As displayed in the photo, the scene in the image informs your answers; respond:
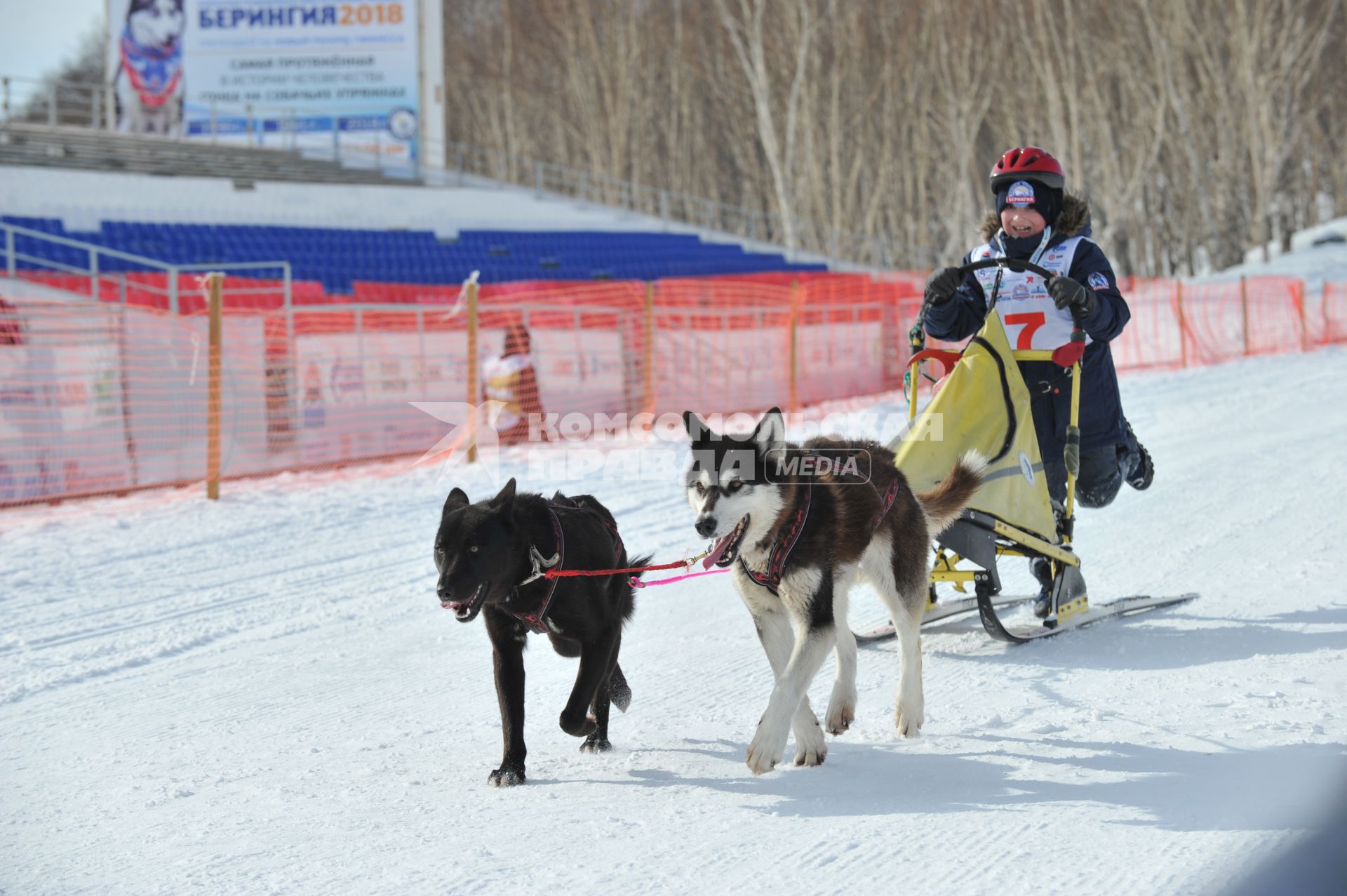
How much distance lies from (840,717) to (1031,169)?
7.60 ft

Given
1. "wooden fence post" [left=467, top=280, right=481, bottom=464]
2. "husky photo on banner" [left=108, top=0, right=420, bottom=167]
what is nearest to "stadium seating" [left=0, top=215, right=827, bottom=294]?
"husky photo on banner" [left=108, top=0, right=420, bottom=167]

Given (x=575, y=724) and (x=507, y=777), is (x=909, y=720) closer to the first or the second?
(x=575, y=724)

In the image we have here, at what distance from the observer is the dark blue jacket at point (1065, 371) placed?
4.77m

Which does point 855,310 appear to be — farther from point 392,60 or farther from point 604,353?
point 392,60

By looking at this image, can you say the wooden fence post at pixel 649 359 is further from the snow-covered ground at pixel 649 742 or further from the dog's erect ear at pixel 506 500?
the dog's erect ear at pixel 506 500

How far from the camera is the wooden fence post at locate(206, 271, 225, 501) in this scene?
27.8ft

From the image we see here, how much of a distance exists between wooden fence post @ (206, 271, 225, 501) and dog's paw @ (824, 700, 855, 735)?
6.01 meters

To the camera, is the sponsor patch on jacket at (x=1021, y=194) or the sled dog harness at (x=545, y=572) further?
the sponsor patch on jacket at (x=1021, y=194)

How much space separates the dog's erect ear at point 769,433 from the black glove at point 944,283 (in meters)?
1.44

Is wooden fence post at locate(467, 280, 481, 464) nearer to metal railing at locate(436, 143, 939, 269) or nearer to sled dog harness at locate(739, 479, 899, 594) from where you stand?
sled dog harness at locate(739, 479, 899, 594)

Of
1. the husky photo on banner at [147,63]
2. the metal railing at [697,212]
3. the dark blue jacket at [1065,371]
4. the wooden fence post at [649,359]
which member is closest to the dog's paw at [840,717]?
the dark blue jacket at [1065,371]

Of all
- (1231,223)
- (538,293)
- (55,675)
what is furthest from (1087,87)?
(55,675)

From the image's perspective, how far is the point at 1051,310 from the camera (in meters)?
4.78

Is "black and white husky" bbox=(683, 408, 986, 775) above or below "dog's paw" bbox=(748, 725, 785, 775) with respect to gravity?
above
